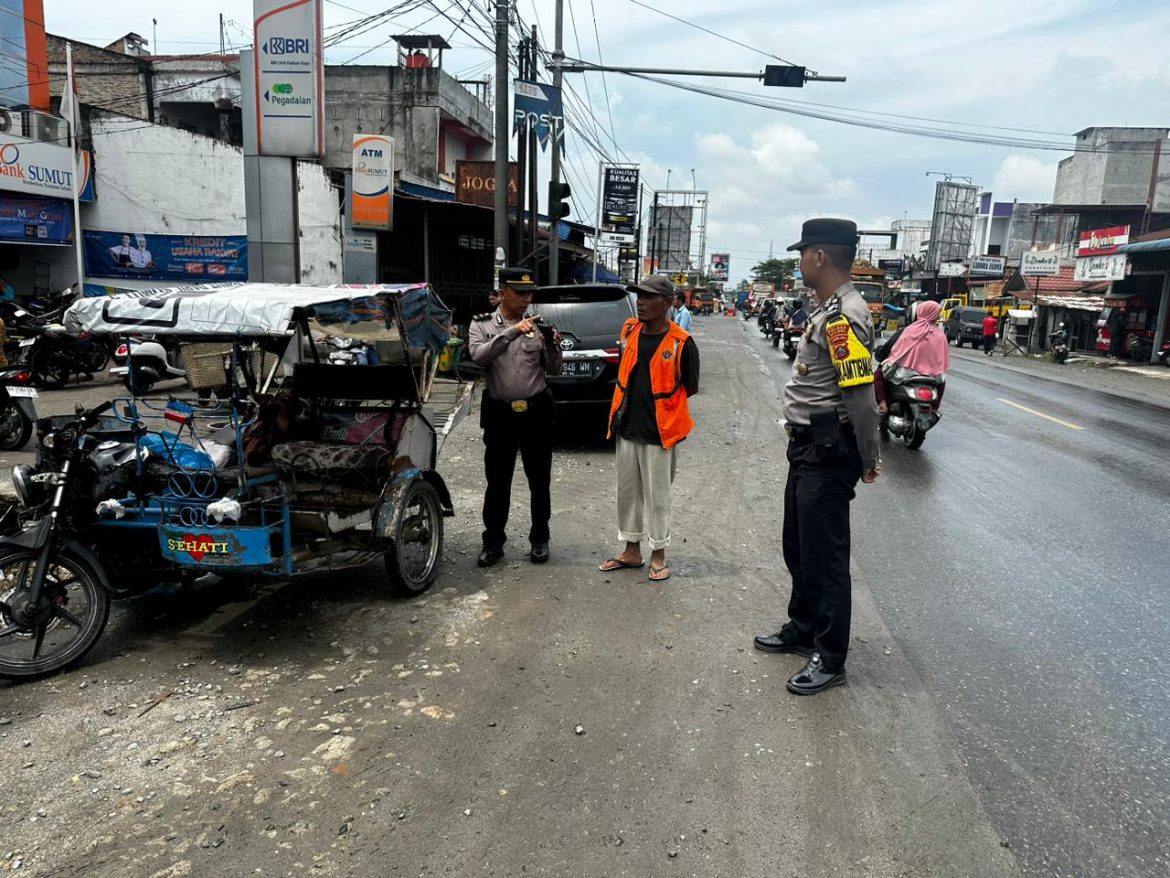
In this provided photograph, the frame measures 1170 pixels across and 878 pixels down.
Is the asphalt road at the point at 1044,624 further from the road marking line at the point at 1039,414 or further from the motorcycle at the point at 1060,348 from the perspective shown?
the motorcycle at the point at 1060,348

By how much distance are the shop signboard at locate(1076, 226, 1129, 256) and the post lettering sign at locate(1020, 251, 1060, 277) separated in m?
4.00

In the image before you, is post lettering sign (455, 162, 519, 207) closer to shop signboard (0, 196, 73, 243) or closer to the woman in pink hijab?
shop signboard (0, 196, 73, 243)

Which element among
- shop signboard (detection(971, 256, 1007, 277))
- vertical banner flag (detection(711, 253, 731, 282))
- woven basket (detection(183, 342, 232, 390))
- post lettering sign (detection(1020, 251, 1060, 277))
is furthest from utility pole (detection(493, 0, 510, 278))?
vertical banner flag (detection(711, 253, 731, 282))

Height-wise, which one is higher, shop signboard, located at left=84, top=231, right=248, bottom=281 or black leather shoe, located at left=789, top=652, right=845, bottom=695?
shop signboard, located at left=84, top=231, right=248, bottom=281

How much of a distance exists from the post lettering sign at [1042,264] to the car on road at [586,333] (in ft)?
120

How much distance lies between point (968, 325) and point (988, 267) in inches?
930

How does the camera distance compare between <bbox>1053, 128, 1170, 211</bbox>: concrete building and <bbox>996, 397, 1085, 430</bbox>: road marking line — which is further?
<bbox>1053, 128, 1170, 211</bbox>: concrete building

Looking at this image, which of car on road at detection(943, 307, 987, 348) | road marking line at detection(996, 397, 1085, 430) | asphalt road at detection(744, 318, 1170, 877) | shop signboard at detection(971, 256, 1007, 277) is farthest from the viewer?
shop signboard at detection(971, 256, 1007, 277)

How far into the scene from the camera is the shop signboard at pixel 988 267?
59188mm

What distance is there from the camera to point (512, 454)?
567 cm

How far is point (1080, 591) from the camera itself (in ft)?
17.4

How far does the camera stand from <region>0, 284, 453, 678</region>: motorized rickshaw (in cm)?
395

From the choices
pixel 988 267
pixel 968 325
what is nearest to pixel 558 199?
pixel 968 325

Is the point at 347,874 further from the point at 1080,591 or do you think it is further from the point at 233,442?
the point at 1080,591
